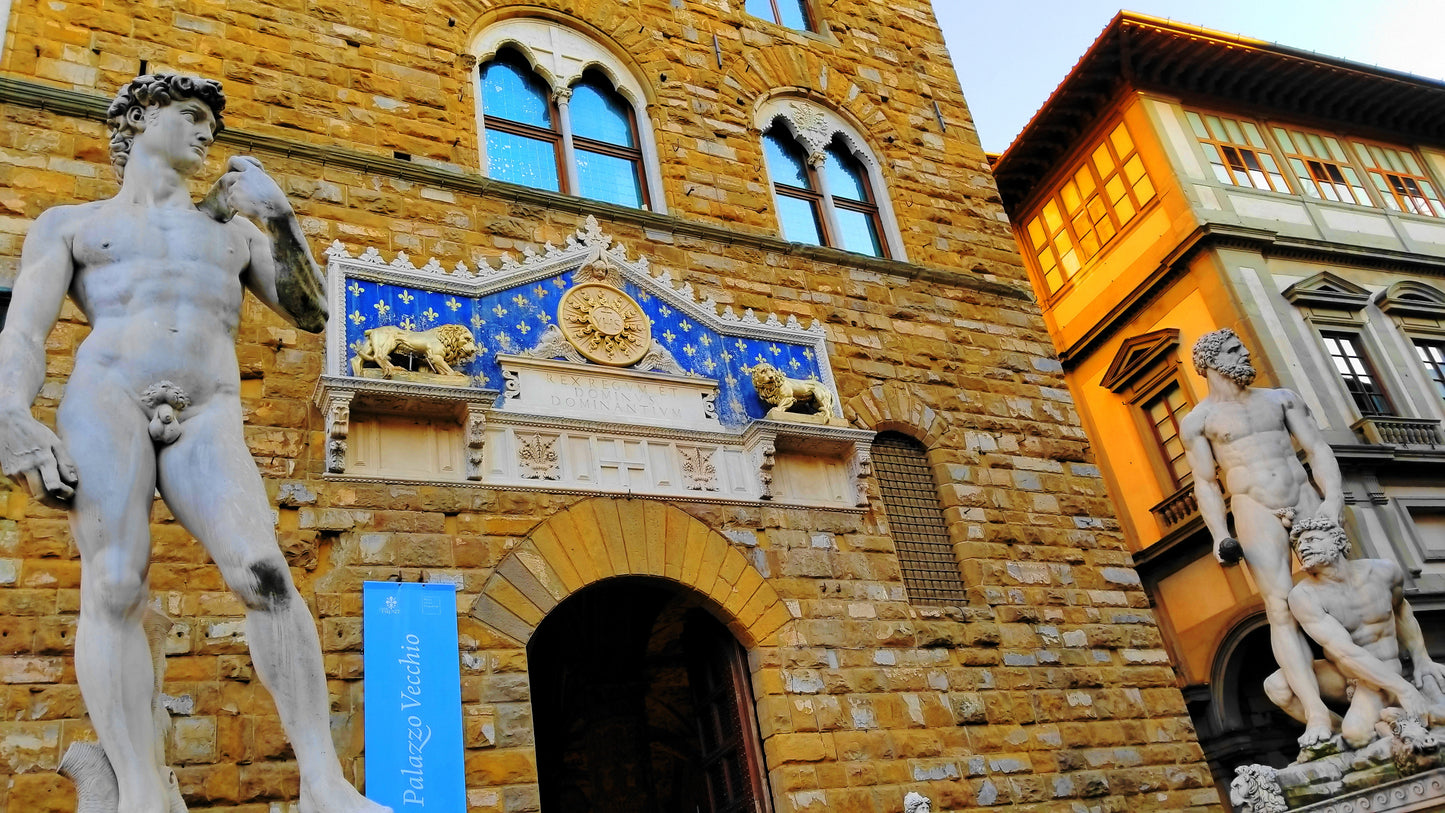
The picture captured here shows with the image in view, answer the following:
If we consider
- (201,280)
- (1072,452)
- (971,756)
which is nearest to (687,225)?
(1072,452)

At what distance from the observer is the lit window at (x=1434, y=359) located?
16797 mm

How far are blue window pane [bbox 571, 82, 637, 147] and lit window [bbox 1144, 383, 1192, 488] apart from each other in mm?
10429

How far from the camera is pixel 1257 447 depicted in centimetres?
658

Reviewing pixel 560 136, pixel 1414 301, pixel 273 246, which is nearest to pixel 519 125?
pixel 560 136

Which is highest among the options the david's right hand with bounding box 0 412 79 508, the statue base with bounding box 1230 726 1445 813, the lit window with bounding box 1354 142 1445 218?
the lit window with bounding box 1354 142 1445 218

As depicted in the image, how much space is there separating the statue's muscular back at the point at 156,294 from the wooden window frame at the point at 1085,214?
1564cm

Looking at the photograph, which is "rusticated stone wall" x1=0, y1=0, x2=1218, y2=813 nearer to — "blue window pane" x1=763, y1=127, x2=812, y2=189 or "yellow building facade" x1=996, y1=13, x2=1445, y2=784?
"blue window pane" x1=763, y1=127, x2=812, y2=189

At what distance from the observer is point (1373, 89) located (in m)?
18.7

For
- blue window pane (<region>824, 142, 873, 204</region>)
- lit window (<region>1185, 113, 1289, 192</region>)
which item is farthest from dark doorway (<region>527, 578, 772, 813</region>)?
lit window (<region>1185, 113, 1289, 192</region>)

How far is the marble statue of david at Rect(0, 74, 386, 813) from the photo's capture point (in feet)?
11.6

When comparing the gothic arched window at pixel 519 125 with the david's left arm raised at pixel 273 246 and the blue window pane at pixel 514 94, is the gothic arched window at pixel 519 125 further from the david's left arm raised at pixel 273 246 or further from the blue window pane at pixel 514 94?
the david's left arm raised at pixel 273 246

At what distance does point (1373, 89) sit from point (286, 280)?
19358mm

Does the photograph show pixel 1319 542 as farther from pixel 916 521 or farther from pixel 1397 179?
pixel 1397 179


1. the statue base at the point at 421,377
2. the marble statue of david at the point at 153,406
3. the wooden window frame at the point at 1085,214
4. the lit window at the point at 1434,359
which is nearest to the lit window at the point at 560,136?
the statue base at the point at 421,377
